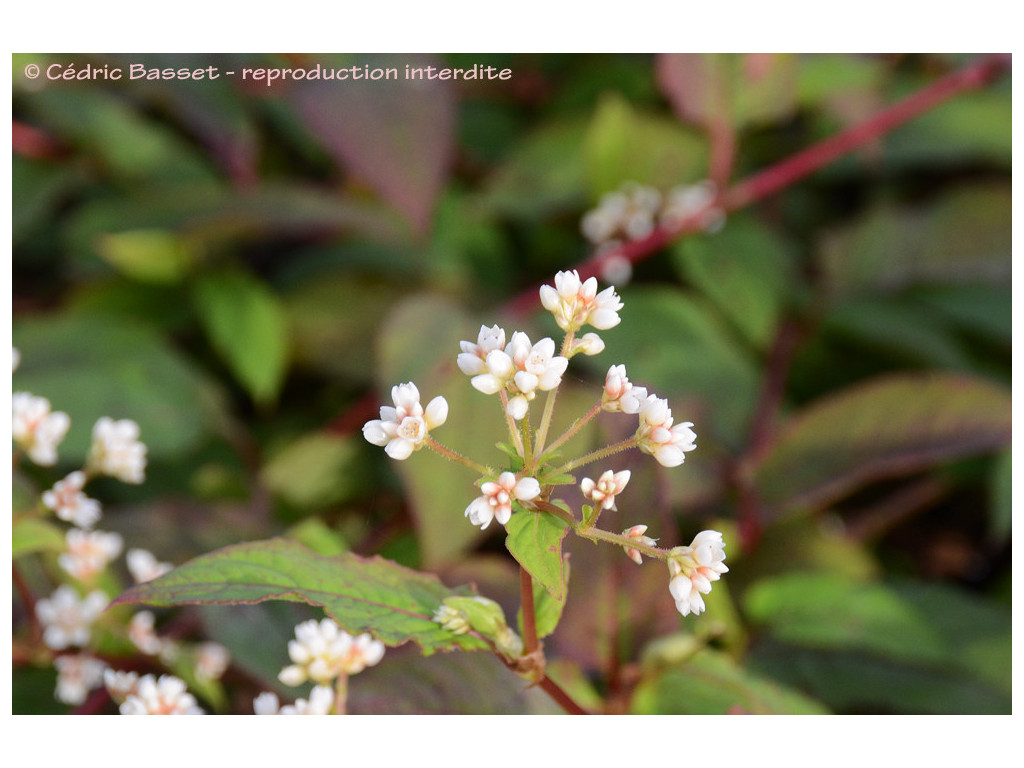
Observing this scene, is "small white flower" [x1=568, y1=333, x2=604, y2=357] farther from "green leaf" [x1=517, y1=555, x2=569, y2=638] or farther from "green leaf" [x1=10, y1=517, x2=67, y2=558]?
"green leaf" [x1=10, y1=517, x2=67, y2=558]

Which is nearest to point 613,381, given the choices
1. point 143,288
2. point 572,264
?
point 572,264

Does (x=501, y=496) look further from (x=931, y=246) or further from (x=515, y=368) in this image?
(x=931, y=246)

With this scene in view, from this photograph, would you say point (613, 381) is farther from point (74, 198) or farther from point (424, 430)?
point (74, 198)

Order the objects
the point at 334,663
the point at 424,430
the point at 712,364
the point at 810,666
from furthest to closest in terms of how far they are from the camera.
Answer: the point at 712,364
the point at 810,666
the point at 334,663
the point at 424,430

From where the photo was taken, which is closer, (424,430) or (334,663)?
(424,430)

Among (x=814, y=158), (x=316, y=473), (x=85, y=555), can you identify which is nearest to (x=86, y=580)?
(x=85, y=555)

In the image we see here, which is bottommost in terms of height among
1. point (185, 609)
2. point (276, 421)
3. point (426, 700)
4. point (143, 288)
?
point (426, 700)
